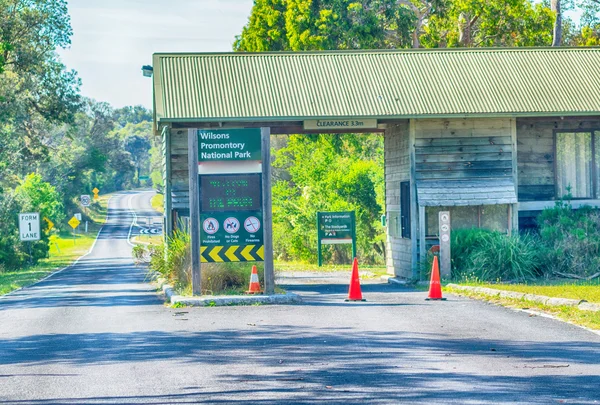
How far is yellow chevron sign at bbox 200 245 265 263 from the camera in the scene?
1845 cm

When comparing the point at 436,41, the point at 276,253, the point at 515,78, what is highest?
the point at 436,41

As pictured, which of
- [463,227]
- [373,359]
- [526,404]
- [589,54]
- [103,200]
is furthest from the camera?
[103,200]

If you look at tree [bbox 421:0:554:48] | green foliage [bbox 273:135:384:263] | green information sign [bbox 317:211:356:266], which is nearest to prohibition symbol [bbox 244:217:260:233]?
green information sign [bbox 317:211:356:266]

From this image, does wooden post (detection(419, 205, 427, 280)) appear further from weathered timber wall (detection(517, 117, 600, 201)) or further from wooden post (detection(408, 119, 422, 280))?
weathered timber wall (detection(517, 117, 600, 201))

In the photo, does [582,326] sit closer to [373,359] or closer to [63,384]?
[373,359]

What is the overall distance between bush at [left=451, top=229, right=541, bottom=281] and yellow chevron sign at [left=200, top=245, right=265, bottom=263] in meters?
6.18

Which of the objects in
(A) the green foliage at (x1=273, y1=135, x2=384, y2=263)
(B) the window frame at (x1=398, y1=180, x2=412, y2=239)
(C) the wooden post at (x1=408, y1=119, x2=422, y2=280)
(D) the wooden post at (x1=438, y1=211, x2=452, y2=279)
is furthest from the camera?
(A) the green foliage at (x1=273, y1=135, x2=384, y2=263)

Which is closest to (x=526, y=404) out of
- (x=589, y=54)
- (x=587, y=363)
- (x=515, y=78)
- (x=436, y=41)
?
(x=587, y=363)

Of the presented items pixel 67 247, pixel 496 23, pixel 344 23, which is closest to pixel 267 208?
pixel 344 23

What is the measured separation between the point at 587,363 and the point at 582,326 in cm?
320

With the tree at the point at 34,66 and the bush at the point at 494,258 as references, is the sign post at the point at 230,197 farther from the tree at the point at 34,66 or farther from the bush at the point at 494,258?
the tree at the point at 34,66

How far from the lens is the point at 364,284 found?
26141 mm

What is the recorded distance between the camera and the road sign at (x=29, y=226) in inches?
1832

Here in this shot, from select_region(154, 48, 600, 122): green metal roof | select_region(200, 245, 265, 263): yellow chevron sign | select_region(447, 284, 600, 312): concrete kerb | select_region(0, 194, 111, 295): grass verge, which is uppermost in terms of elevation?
select_region(154, 48, 600, 122): green metal roof
